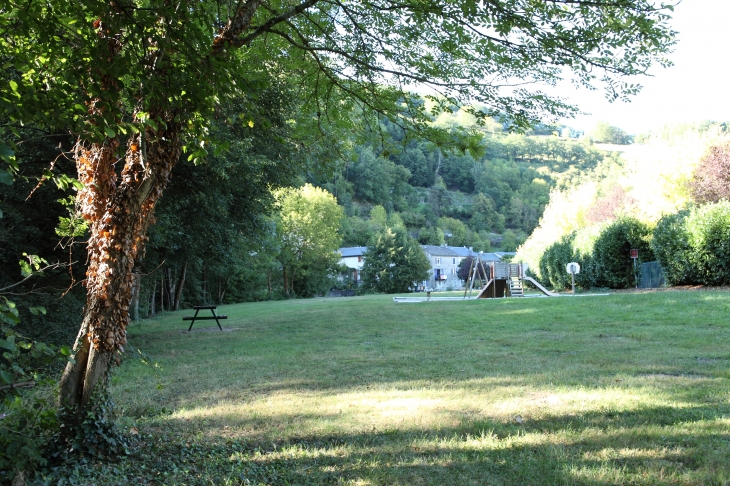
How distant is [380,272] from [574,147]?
82.4 m

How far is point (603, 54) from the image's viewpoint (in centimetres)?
402

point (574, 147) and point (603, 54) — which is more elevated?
point (574, 147)

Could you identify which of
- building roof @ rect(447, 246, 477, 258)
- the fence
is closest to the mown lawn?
the fence

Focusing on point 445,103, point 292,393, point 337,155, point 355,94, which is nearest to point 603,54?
point 445,103

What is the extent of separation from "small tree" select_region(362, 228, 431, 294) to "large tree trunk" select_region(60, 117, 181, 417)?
2243 inches

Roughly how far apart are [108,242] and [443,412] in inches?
129

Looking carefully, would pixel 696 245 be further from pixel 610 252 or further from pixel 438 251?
pixel 438 251

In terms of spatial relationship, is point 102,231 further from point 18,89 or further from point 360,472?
point 360,472

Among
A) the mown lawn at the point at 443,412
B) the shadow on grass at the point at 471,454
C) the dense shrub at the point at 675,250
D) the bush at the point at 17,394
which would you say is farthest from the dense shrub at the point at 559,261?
the bush at the point at 17,394

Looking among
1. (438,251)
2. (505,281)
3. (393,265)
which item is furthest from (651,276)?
(438,251)

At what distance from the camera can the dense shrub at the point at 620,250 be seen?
24.4m

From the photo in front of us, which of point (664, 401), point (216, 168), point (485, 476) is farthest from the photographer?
point (216, 168)

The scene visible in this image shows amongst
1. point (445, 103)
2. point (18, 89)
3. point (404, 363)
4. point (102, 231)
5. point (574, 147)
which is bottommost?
point (404, 363)

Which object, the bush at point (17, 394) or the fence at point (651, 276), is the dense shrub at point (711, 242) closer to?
the fence at point (651, 276)
